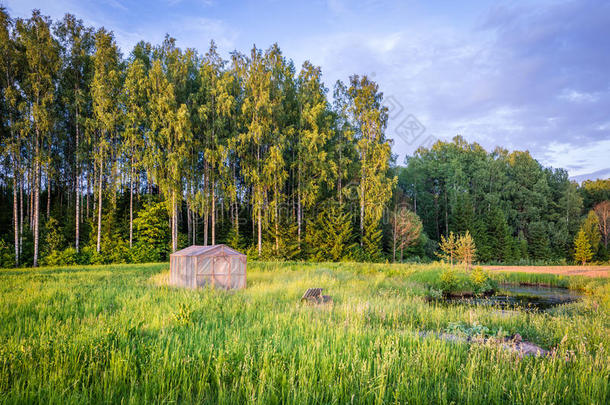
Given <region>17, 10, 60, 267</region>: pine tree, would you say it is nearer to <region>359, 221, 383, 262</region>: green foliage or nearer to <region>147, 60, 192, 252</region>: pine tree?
<region>147, 60, 192, 252</region>: pine tree

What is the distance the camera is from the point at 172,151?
2452cm

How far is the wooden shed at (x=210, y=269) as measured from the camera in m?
13.1

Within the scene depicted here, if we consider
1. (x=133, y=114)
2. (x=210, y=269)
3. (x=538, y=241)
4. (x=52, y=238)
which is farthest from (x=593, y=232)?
(x=52, y=238)

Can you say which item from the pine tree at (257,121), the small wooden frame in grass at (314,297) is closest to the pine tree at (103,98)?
the pine tree at (257,121)

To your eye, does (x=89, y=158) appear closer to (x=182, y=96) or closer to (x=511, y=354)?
(x=182, y=96)

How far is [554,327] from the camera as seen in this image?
7184mm

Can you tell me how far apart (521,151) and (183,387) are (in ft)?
213

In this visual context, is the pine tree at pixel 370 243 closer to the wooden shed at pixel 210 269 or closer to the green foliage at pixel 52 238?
the wooden shed at pixel 210 269

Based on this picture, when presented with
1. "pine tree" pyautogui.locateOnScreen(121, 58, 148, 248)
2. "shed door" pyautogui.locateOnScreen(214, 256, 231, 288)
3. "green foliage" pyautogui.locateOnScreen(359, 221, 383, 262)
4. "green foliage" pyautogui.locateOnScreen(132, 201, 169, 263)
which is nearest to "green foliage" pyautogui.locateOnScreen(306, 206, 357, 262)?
"green foliage" pyautogui.locateOnScreen(359, 221, 383, 262)

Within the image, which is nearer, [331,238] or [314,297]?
[314,297]

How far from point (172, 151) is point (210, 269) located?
1453 cm

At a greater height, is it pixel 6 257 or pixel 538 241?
pixel 6 257

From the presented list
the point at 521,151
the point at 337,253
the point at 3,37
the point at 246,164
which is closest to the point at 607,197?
the point at 521,151

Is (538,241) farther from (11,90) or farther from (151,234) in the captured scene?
(11,90)
